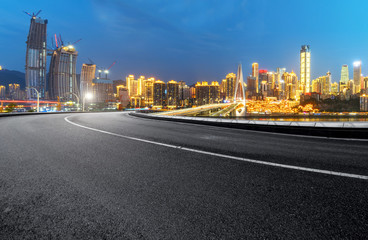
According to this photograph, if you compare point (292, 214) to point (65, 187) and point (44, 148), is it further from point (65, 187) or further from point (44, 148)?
point (44, 148)

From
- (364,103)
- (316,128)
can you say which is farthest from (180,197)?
(364,103)


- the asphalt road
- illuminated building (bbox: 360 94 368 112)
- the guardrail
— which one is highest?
illuminated building (bbox: 360 94 368 112)

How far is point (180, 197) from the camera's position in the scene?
2.47 meters

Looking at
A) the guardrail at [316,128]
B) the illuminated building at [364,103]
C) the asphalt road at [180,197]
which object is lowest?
the asphalt road at [180,197]

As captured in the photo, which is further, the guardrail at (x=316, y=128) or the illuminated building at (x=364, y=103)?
the illuminated building at (x=364, y=103)

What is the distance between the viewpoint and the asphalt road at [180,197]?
6.05ft

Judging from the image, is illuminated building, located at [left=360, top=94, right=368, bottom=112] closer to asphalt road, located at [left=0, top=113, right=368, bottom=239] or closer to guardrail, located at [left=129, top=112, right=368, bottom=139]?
guardrail, located at [left=129, top=112, right=368, bottom=139]

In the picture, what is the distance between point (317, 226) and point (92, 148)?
503cm

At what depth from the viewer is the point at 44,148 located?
17.3 feet

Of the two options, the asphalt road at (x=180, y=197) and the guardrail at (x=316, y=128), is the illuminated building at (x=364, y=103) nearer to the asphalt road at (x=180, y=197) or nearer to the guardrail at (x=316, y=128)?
the guardrail at (x=316, y=128)

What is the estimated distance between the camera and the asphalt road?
184cm

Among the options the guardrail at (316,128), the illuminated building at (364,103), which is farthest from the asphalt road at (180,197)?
the illuminated building at (364,103)

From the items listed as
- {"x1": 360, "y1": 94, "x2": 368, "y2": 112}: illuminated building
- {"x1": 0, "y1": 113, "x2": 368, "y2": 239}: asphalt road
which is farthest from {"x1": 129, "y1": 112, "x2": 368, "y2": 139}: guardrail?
{"x1": 360, "y1": 94, "x2": 368, "y2": 112}: illuminated building

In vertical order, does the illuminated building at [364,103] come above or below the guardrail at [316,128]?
above
